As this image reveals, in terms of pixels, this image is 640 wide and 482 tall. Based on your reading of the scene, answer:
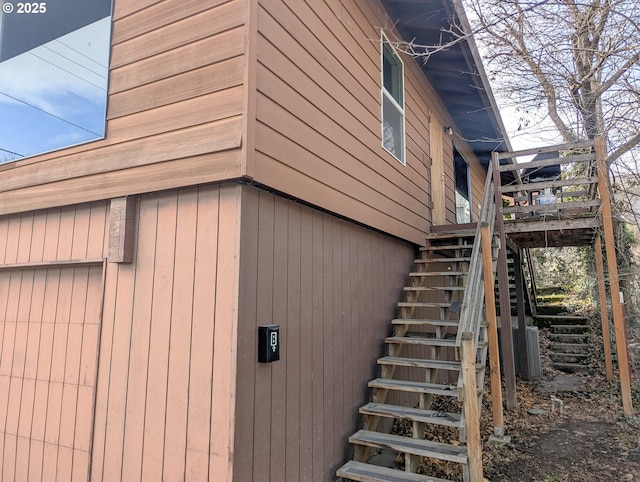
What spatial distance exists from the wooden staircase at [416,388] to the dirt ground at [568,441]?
0.53m

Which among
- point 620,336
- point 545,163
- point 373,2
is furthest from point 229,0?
point 620,336

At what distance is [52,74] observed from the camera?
3609 mm

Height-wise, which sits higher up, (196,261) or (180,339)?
(196,261)

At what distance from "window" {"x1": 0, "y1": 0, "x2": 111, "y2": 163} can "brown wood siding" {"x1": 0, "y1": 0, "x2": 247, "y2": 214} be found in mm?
168

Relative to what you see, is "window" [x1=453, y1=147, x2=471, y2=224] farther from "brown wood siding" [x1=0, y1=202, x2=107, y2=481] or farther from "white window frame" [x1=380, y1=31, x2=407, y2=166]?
"brown wood siding" [x1=0, y1=202, x2=107, y2=481]

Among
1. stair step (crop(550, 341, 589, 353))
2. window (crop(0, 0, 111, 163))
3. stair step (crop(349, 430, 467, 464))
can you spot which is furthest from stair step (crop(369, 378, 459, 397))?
stair step (crop(550, 341, 589, 353))

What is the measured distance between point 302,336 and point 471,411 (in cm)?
148

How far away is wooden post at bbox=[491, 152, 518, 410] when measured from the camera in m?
5.40

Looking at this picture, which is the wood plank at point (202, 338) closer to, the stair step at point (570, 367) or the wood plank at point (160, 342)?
the wood plank at point (160, 342)

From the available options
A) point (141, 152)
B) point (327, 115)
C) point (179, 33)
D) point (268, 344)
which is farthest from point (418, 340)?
point (179, 33)

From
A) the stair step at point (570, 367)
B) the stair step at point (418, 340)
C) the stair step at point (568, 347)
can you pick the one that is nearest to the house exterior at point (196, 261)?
the stair step at point (418, 340)

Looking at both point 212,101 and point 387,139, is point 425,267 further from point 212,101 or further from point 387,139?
point 212,101

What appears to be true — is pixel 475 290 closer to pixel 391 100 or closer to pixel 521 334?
pixel 391 100

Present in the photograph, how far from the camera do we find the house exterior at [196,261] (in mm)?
2527
